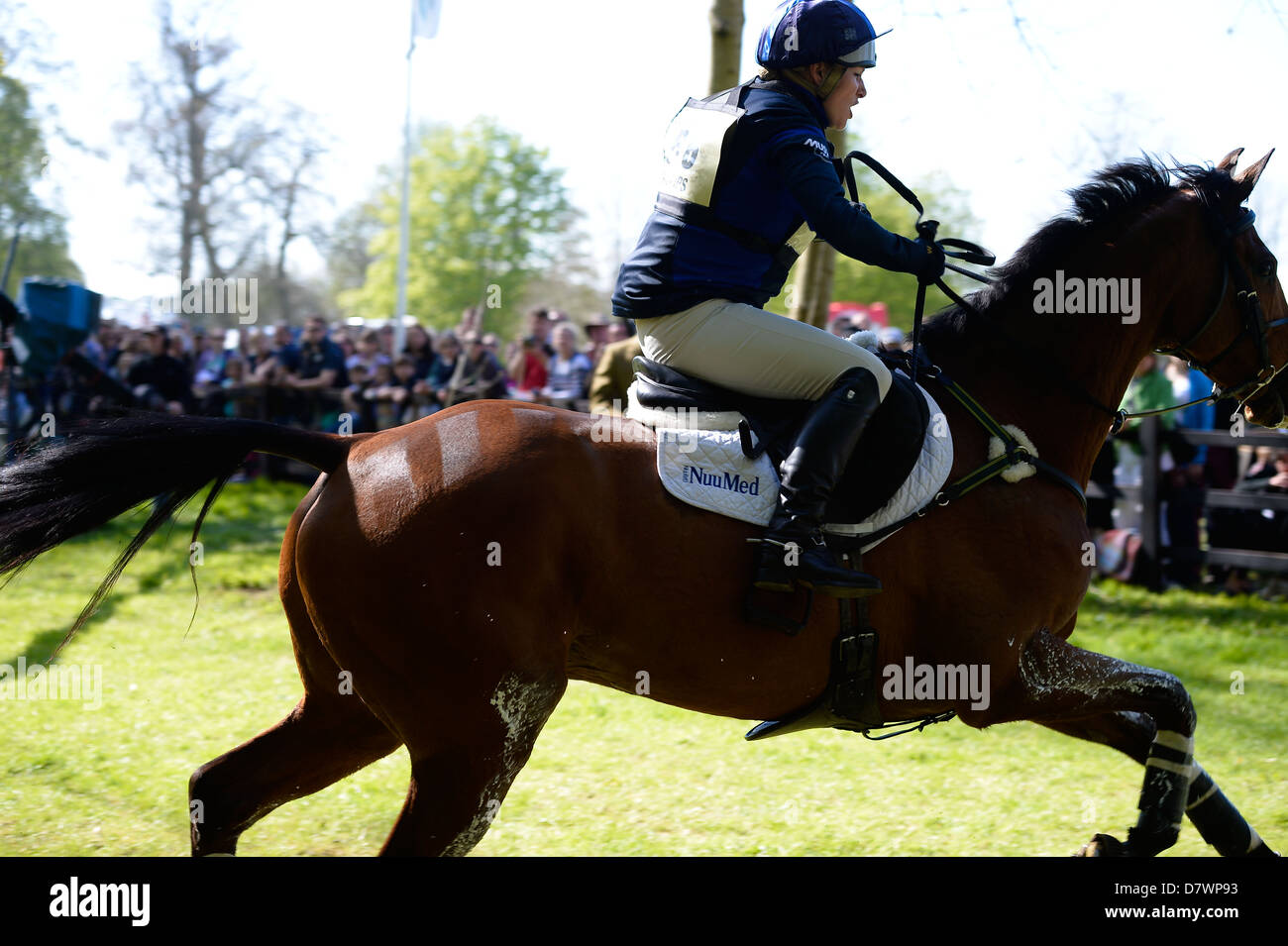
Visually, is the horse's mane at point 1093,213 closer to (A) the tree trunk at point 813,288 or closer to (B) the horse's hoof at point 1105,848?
(B) the horse's hoof at point 1105,848

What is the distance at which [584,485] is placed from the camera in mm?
3535

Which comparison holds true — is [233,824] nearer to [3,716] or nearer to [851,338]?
[851,338]

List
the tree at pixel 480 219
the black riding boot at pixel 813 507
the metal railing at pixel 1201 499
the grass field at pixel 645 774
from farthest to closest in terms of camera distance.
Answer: the tree at pixel 480 219
the metal railing at pixel 1201 499
the grass field at pixel 645 774
the black riding boot at pixel 813 507

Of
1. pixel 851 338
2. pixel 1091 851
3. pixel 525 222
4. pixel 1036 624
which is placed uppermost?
pixel 525 222

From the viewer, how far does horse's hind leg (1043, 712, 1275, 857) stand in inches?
161

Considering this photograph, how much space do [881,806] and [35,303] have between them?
12.2 metres

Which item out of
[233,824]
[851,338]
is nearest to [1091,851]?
[851,338]

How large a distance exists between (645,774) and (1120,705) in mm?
2515

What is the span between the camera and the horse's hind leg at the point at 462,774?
11.0ft

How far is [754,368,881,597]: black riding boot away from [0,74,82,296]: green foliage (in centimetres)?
1693

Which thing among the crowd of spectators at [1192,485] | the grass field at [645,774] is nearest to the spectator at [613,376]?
the grass field at [645,774]

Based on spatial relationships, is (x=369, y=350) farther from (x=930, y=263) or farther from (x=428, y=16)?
(x=930, y=263)
